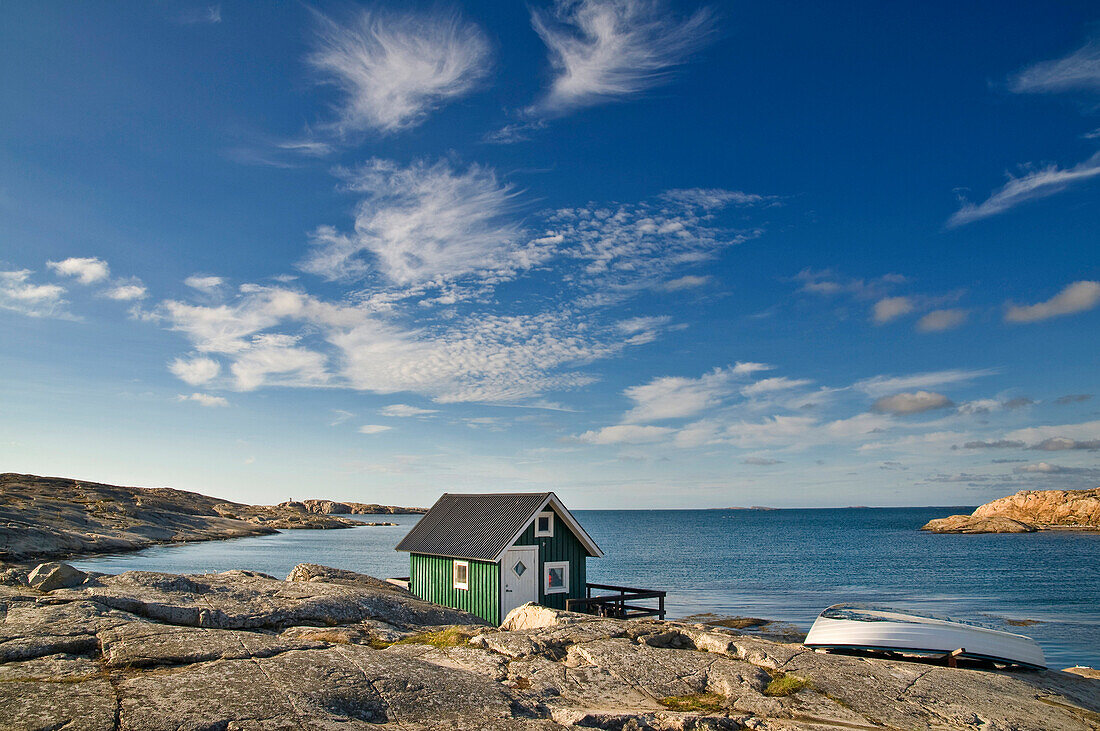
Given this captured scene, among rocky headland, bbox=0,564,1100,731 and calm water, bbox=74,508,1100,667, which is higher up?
rocky headland, bbox=0,564,1100,731

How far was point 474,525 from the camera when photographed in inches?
1120

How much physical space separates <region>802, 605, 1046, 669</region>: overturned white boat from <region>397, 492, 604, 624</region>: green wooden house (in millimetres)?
10913

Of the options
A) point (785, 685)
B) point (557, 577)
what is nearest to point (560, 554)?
point (557, 577)

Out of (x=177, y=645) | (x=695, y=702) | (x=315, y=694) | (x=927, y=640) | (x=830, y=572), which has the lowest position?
(x=830, y=572)

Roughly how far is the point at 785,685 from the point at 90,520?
91.9 metres

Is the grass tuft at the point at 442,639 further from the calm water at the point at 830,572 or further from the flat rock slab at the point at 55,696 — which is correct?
the calm water at the point at 830,572

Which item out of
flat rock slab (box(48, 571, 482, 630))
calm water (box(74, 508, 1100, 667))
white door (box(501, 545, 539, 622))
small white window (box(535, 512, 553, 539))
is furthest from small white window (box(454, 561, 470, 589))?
calm water (box(74, 508, 1100, 667))

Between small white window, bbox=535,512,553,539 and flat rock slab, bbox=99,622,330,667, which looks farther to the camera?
small white window, bbox=535,512,553,539

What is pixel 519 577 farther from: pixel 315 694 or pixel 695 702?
pixel 315 694

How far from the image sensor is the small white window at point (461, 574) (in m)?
27.0

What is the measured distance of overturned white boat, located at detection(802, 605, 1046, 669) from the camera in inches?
689

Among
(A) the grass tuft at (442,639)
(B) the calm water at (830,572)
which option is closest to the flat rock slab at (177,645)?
(A) the grass tuft at (442,639)

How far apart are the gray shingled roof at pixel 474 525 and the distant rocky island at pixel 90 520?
3384cm

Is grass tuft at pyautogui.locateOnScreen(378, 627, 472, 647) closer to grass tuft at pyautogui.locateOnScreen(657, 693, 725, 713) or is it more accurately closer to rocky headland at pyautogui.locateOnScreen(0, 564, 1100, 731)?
rocky headland at pyautogui.locateOnScreen(0, 564, 1100, 731)
